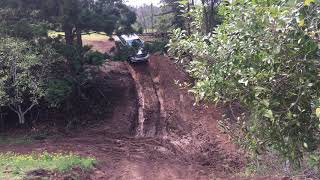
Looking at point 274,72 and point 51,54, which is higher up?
point 274,72

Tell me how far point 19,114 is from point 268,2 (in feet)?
59.8

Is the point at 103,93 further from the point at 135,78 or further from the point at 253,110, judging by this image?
the point at 253,110

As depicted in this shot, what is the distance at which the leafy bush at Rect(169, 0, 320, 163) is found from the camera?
358cm

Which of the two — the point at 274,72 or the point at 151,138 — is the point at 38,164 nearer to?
the point at 151,138

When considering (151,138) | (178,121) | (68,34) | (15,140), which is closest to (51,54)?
(68,34)

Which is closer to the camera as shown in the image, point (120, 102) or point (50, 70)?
point (50, 70)

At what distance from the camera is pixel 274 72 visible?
376 centimetres

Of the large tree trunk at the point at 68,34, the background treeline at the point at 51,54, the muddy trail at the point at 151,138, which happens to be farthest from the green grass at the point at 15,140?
the large tree trunk at the point at 68,34

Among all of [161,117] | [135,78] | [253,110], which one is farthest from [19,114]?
[253,110]

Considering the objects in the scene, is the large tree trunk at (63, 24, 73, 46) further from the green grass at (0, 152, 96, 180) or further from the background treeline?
the green grass at (0, 152, 96, 180)

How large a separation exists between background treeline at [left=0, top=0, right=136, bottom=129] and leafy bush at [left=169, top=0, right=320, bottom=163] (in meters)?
14.6

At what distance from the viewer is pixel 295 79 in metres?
3.73

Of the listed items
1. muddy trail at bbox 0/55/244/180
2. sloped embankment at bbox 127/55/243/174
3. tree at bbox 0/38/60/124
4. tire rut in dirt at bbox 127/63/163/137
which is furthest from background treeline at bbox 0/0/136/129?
sloped embankment at bbox 127/55/243/174

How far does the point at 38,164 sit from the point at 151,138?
737cm
